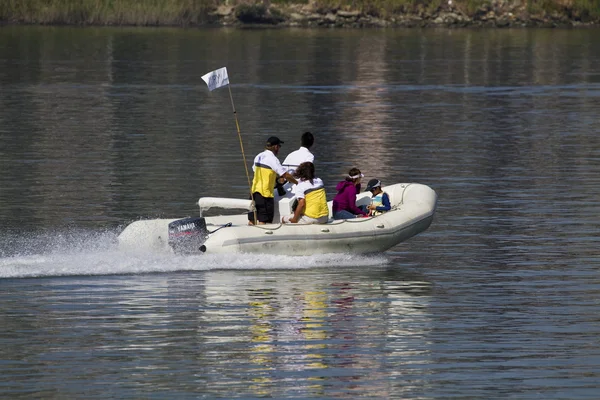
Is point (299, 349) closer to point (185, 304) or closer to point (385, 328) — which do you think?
point (385, 328)

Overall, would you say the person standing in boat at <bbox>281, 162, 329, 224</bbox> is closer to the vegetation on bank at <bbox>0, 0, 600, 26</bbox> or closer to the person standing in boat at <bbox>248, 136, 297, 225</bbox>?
the person standing in boat at <bbox>248, 136, 297, 225</bbox>

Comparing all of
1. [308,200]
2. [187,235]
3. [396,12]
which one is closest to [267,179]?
[308,200]

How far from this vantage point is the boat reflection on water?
14688 millimetres

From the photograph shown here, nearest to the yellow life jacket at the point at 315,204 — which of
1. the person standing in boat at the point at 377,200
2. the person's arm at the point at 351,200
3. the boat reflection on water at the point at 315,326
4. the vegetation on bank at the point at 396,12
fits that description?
the person's arm at the point at 351,200

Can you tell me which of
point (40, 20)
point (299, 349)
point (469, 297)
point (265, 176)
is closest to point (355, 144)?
point (265, 176)

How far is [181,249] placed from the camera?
20016 millimetres

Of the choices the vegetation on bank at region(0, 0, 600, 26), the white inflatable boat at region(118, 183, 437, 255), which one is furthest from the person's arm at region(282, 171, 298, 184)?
the vegetation on bank at region(0, 0, 600, 26)

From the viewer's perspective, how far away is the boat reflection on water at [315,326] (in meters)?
14.7

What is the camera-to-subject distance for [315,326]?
1670 cm

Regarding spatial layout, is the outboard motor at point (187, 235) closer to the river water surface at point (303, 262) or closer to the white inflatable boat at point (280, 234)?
the white inflatable boat at point (280, 234)

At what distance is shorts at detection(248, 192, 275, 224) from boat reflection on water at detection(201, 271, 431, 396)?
1.27 m

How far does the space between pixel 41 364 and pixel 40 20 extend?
85555mm

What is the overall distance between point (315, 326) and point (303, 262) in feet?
11.8

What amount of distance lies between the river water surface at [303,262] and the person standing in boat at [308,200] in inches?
26.0
